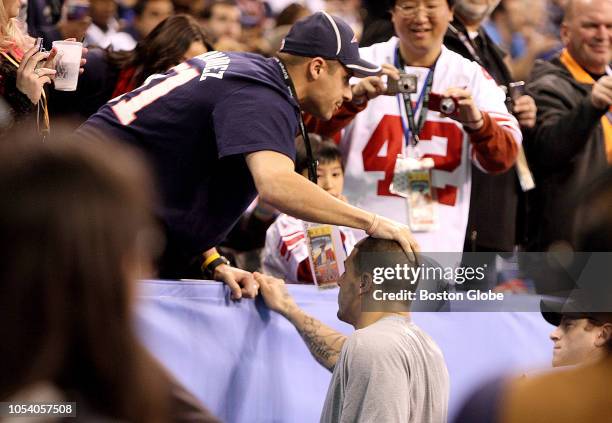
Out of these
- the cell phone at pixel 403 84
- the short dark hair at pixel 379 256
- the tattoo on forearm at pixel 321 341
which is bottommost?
the tattoo on forearm at pixel 321 341

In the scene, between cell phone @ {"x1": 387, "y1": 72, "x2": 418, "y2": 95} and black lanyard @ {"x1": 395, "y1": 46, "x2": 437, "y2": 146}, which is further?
black lanyard @ {"x1": 395, "y1": 46, "x2": 437, "y2": 146}

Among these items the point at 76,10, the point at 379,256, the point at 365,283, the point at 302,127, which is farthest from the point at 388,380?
the point at 76,10

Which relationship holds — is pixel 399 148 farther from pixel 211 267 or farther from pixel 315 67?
pixel 211 267

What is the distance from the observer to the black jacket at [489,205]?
18.7 ft

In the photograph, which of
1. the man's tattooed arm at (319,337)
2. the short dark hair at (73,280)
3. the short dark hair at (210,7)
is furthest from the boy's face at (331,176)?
the short dark hair at (73,280)

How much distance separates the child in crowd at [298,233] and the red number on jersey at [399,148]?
0.18 m

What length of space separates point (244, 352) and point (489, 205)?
2.12 m

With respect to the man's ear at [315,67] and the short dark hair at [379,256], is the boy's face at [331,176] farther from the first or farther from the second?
the short dark hair at [379,256]

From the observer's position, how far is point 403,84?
515 cm

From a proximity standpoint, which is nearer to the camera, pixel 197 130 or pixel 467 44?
pixel 197 130

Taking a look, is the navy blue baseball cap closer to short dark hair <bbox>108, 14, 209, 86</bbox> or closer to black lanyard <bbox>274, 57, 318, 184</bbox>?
black lanyard <bbox>274, 57, 318, 184</bbox>

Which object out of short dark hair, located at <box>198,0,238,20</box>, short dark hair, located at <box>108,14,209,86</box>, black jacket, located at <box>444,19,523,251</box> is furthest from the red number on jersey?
short dark hair, located at <box>198,0,238,20</box>

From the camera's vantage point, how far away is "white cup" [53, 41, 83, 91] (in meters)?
4.25

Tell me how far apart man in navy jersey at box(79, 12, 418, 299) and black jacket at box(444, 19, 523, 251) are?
59.8 inches
